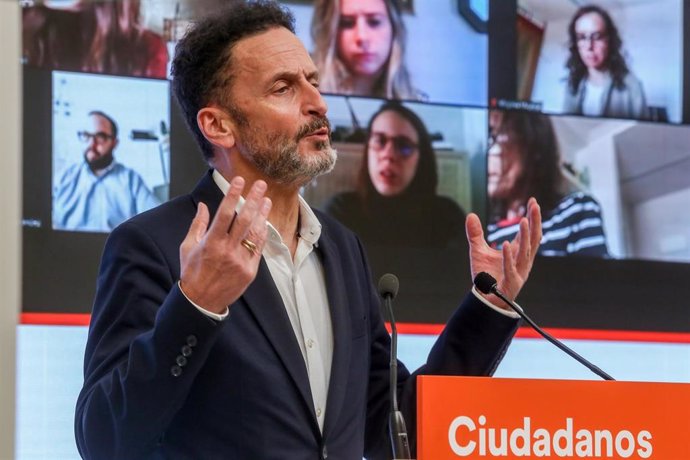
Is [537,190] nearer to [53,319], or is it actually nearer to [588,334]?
[588,334]

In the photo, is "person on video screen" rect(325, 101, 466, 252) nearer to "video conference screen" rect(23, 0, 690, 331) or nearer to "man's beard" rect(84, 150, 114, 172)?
"video conference screen" rect(23, 0, 690, 331)

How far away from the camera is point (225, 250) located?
1.56 m

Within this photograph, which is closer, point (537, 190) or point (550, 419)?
point (550, 419)

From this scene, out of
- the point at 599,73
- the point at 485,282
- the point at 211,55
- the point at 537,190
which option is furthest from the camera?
the point at 599,73

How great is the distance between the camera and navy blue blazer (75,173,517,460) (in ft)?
5.45

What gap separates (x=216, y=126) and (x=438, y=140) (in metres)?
1.29

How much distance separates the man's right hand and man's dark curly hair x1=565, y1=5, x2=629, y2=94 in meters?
2.15

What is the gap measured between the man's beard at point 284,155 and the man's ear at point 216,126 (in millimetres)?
27

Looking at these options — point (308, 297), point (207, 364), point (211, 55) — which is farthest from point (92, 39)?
point (207, 364)

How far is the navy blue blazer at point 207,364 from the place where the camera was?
1662mm

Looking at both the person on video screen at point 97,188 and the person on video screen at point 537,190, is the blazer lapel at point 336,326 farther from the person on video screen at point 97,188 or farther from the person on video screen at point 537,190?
the person on video screen at point 537,190

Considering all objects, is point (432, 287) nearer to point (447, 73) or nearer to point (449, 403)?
point (447, 73)

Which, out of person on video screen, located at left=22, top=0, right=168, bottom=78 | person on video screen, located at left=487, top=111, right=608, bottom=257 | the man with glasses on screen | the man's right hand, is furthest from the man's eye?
the man's right hand

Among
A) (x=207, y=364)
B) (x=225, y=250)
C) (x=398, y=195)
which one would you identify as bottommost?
(x=207, y=364)
